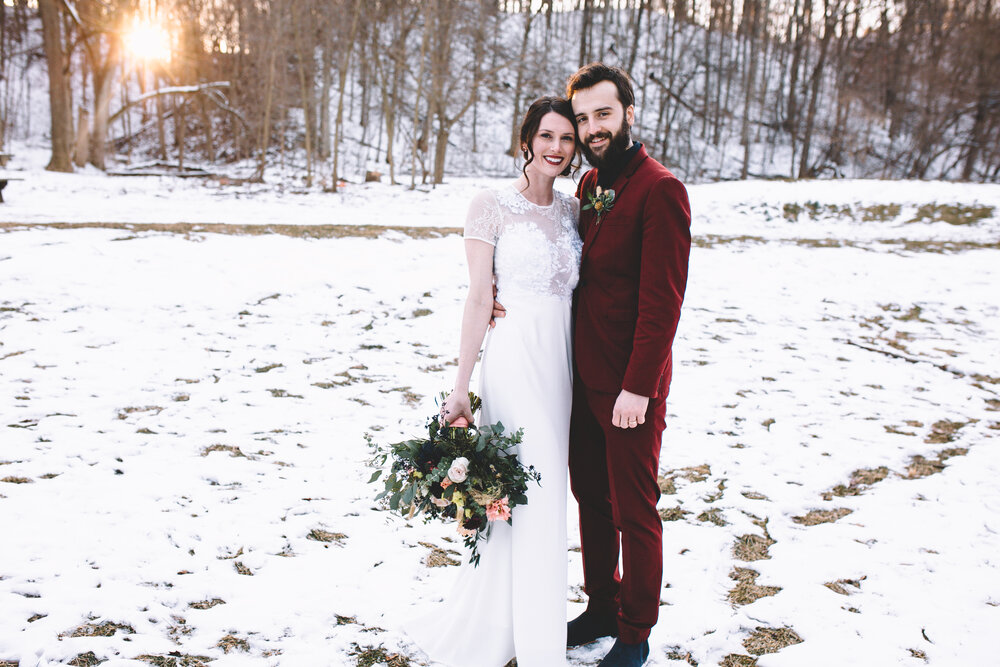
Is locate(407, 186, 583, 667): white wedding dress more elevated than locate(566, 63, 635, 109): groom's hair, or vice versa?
locate(566, 63, 635, 109): groom's hair

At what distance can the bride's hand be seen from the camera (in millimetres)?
2264

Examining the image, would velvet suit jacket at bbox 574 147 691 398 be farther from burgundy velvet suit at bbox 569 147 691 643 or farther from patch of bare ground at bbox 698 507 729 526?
patch of bare ground at bbox 698 507 729 526

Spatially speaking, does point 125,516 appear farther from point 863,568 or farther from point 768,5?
point 768,5

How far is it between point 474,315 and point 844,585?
222cm

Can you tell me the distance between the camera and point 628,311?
6.97ft

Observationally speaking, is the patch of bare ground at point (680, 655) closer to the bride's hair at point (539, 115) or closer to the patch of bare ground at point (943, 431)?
the bride's hair at point (539, 115)

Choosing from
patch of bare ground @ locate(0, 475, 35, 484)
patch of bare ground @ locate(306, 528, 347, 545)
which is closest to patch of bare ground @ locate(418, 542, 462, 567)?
patch of bare ground @ locate(306, 528, 347, 545)

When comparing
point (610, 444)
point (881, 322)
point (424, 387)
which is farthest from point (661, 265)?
point (881, 322)

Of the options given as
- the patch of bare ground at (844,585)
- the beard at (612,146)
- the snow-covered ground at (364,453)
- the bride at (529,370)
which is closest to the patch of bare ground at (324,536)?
the snow-covered ground at (364,453)

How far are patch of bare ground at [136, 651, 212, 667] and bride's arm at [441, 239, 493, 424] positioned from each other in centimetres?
125

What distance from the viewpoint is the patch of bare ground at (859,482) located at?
3.82 m

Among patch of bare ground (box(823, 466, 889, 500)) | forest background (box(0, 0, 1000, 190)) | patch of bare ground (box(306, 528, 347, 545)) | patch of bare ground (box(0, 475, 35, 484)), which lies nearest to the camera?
patch of bare ground (box(306, 528, 347, 545))

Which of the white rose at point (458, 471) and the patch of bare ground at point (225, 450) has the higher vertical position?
the white rose at point (458, 471)

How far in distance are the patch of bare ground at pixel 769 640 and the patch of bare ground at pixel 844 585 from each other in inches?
17.6
